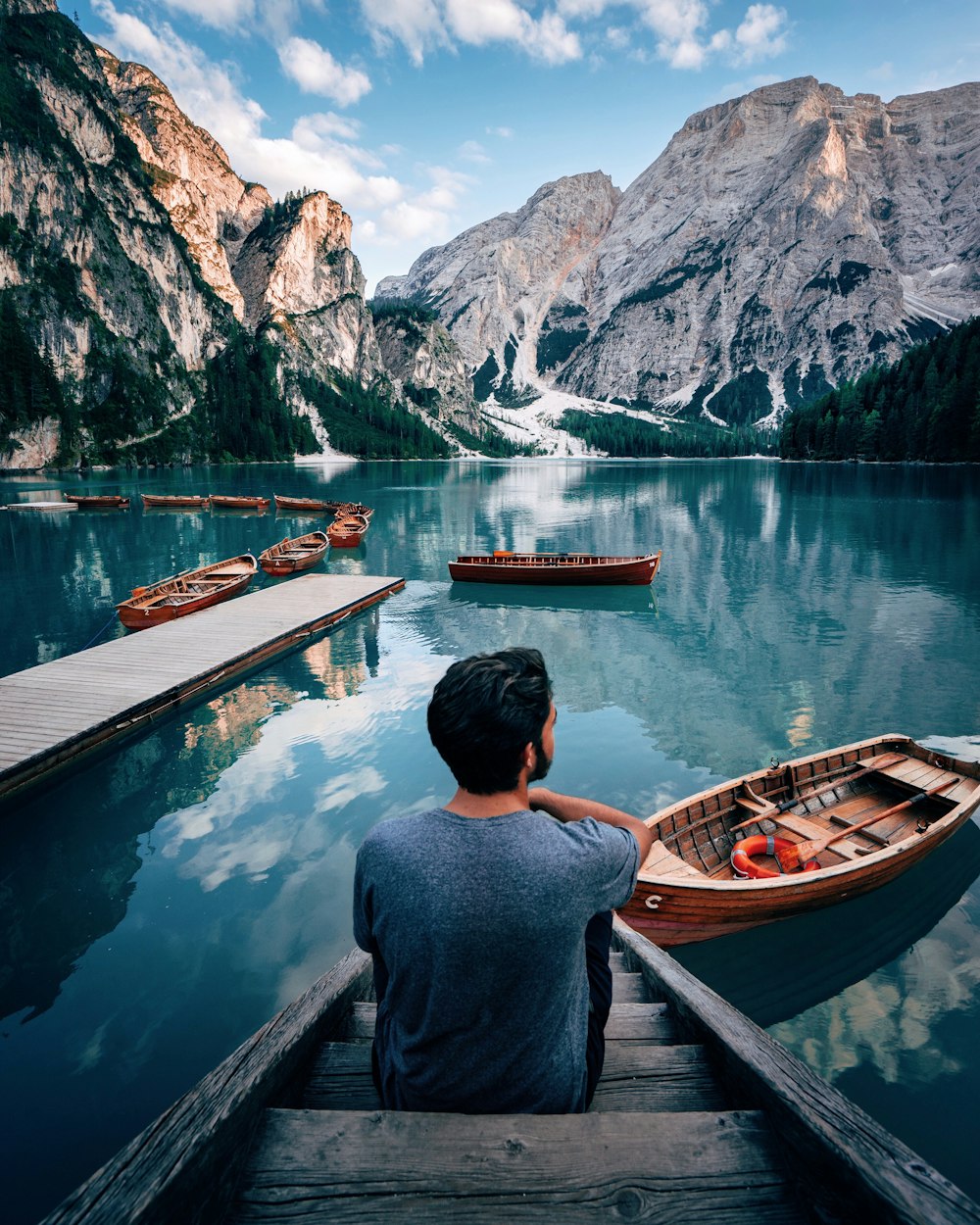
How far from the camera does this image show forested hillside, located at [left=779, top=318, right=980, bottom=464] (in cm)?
9988

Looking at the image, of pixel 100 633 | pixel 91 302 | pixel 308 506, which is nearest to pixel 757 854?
pixel 100 633

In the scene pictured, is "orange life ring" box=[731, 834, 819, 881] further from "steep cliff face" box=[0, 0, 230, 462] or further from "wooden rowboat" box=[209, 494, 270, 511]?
"steep cliff face" box=[0, 0, 230, 462]

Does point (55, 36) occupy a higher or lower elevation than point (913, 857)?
higher

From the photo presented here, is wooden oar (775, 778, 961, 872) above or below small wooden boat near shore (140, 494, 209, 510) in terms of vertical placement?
below

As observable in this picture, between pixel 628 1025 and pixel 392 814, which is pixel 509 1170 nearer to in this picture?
pixel 628 1025

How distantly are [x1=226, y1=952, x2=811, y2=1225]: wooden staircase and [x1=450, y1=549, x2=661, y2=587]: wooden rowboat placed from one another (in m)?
28.4

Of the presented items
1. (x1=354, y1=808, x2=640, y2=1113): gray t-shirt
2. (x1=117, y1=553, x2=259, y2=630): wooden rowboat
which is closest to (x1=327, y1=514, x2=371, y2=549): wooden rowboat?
(x1=117, y1=553, x2=259, y2=630): wooden rowboat

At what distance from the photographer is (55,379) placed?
13312 cm

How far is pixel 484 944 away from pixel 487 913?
12cm

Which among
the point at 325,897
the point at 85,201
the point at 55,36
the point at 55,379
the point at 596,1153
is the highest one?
the point at 55,36

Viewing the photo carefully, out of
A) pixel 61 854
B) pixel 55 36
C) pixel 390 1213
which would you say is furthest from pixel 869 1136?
pixel 55 36

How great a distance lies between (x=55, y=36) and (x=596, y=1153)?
10357 inches

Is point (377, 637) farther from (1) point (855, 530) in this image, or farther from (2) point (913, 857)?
(1) point (855, 530)

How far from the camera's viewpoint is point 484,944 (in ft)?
7.90
